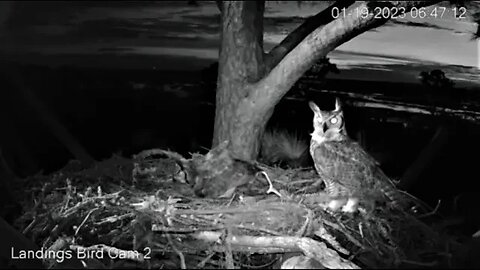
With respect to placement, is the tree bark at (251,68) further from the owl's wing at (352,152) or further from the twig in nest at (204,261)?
the twig in nest at (204,261)

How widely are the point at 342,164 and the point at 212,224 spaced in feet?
1.11

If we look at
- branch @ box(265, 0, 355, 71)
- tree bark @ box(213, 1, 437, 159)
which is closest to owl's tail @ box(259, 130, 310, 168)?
tree bark @ box(213, 1, 437, 159)

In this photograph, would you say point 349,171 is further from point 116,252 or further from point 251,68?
point 116,252

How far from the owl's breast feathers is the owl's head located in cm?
1

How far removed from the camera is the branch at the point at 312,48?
116 cm

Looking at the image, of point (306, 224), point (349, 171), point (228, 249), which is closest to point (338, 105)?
point (349, 171)

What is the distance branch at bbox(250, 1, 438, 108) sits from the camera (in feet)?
3.79

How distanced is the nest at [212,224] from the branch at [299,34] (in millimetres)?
243

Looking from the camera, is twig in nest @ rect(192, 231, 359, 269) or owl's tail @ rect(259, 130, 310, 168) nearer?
twig in nest @ rect(192, 231, 359, 269)

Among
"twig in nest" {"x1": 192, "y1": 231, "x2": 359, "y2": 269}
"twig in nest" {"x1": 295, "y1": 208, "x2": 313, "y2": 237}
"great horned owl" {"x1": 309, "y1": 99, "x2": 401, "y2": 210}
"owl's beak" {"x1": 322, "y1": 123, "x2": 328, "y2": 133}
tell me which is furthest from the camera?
"owl's beak" {"x1": 322, "y1": 123, "x2": 328, "y2": 133}

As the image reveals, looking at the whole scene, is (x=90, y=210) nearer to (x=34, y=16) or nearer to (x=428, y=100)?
(x=34, y=16)

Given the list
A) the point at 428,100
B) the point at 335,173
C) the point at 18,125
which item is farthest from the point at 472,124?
the point at 18,125

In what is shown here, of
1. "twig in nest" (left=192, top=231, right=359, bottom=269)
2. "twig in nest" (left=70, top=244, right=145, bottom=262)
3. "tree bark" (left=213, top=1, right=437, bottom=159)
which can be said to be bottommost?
"twig in nest" (left=70, top=244, right=145, bottom=262)

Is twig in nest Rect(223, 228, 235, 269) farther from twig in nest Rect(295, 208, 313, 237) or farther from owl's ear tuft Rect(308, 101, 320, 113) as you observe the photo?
owl's ear tuft Rect(308, 101, 320, 113)
